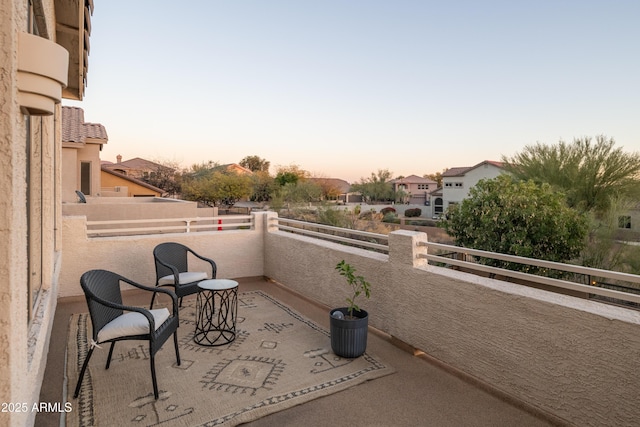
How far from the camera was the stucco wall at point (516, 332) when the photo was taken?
7.97 feet

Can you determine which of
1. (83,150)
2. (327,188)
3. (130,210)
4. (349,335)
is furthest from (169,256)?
(327,188)

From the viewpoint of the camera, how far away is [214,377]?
3.38 metres

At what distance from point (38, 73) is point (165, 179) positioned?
34.1 metres

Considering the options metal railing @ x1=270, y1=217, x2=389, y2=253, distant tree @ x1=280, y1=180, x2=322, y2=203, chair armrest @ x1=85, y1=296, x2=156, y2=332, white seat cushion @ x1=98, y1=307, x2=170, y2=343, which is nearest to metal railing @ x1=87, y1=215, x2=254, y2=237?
metal railing @ x1=270, y1=217, x2=389, y2=253

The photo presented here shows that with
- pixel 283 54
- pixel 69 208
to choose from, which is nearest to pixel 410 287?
pixel 69 208

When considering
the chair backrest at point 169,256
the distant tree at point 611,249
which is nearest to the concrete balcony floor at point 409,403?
the chair backrest at point 169,256

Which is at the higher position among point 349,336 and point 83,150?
point 83,150

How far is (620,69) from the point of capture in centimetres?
1330

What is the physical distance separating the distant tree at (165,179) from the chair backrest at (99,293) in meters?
31.0

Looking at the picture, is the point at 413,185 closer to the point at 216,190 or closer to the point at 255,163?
the point at 255,163

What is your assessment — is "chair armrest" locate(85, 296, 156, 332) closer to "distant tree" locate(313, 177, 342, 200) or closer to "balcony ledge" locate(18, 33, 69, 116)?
"balcony ledge" locate(18, 33, 69, 116)

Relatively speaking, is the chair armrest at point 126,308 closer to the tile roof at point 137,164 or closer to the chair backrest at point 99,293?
the chair backrest at point 99,293

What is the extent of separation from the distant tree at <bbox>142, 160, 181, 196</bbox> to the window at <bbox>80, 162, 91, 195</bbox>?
17.1 m

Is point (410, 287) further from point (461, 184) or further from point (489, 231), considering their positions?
point (461, 184)
